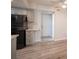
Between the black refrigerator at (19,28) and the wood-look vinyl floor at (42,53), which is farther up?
the black refrigerator at (19,28)

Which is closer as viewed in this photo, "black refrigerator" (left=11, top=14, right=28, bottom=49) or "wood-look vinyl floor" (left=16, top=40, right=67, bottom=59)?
"wood-look vinyl floor" (left=16, top=40, right=67, bottom=59)

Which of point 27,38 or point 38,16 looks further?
point 38,16

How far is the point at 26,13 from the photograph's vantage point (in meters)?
8.90

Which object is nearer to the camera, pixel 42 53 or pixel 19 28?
pixel 42 53

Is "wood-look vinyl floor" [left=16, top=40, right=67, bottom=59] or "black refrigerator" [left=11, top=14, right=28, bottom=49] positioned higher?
"black refrigerator" [left=11, top=14, right=28, bottom=49]

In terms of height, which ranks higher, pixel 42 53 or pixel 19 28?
pixel 19 28

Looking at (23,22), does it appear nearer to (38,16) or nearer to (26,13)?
(26,13)

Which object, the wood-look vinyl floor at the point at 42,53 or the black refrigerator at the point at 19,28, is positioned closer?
the wood-look vinyl floor at the point at 42,53
